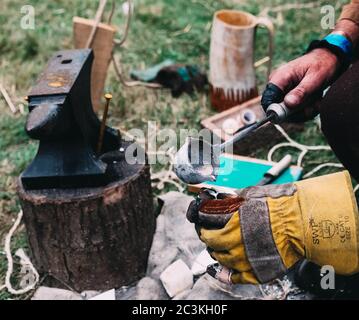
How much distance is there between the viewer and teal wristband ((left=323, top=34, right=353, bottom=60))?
2.14 metres

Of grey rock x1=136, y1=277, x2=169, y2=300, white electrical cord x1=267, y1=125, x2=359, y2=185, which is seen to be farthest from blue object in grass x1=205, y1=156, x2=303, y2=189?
grey rock x1=136, y1=277, x2=169, y2=300

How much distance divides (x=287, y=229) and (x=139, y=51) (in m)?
2.70

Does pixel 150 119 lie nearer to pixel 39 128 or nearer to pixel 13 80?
pixel 13 80

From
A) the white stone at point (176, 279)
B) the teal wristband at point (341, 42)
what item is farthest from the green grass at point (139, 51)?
the teal wristband at point (341, 42)

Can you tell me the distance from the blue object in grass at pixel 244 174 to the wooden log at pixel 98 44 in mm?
905

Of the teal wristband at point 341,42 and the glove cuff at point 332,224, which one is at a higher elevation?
the teal wristband at point 341,42

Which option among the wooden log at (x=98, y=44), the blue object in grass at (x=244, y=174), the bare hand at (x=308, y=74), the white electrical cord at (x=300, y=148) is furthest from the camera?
the wooden log at (x=98, y=44)

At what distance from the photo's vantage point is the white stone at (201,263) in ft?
7.71

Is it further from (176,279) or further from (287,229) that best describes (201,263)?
(287,229)

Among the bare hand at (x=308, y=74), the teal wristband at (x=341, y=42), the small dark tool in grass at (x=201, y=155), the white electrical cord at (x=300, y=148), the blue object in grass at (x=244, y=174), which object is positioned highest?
the teal wristband at (x=341, y=42)

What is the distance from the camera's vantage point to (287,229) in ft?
5.48

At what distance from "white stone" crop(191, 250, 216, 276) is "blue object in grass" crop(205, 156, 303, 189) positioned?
444mm

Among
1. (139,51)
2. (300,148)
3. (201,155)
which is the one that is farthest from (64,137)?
(139,51)

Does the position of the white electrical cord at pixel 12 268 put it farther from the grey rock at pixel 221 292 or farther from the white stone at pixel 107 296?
the grey rock at pixel 221 292
